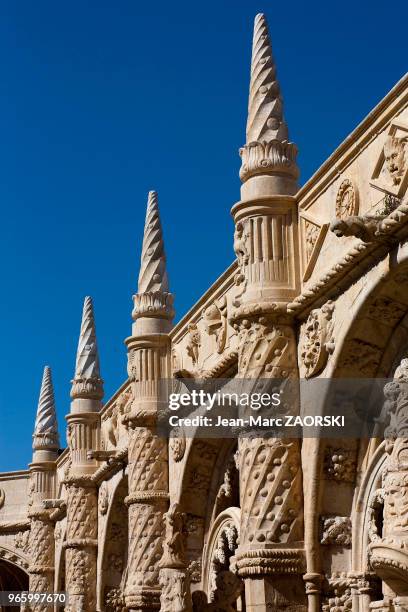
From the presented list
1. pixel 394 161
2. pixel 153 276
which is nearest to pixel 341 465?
pixel 394 161

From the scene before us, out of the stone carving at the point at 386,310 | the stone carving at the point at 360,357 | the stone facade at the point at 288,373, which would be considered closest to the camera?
the stone facade at the point at 288,373

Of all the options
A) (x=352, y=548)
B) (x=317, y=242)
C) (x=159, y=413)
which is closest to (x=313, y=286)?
(x=317, y=242)

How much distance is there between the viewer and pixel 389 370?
427 inches

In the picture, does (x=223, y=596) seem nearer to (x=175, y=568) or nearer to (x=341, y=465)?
(x=175, y=568)

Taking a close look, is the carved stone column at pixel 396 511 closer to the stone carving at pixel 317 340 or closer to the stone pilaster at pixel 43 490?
the stone carving at pixel 317 340

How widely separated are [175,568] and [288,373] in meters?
3.62

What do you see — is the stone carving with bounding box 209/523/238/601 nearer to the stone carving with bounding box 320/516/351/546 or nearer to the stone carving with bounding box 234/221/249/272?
the stone carving with bounding box 320/516/351/546

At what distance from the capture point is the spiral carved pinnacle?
41.0 ft

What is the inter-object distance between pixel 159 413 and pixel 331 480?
21.2 ft

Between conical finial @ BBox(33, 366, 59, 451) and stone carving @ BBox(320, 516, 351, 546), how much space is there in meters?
18.7

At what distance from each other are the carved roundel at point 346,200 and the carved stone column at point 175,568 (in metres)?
4.90

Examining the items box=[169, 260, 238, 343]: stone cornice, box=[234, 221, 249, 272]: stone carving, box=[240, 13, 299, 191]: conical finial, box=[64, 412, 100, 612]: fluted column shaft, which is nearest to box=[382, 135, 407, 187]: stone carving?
box=[240, 13, 299, 191]: conical finial

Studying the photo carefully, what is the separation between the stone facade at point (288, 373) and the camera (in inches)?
394

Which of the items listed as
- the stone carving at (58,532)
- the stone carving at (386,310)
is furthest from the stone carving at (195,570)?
the stone carving at (58,532)
